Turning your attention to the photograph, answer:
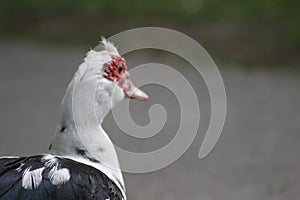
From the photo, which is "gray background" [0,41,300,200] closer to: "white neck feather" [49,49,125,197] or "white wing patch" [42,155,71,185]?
"white neck feather" [49,49,125,197]

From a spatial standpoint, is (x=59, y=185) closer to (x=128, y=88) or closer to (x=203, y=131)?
(x=128, y=88)

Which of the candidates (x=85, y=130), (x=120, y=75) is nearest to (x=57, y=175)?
(x=85, y=130)

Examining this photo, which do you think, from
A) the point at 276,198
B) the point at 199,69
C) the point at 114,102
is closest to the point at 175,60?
the point at 199,69

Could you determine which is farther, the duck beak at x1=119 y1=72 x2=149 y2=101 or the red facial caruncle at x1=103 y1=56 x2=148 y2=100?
the duck beak at x1=119 y1=72 x2=149 y2=101

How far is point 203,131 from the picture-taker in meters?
6.29

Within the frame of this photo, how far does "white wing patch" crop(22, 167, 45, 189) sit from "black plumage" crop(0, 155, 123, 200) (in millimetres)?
14

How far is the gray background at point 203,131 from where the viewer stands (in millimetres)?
5035

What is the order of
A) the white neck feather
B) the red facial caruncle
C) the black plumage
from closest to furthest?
the black plumage → the white neck feather → the red facial caruncle

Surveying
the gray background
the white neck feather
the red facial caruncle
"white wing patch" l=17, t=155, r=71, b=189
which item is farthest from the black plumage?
the gray background

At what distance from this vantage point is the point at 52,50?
10.0 m

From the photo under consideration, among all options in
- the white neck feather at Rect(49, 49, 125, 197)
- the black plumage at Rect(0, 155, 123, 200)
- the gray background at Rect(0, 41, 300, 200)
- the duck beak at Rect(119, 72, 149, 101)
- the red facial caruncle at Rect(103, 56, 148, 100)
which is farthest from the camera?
the gray background at Rect(0, 41, 300, 200)

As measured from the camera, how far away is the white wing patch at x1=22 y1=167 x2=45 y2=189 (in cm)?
301

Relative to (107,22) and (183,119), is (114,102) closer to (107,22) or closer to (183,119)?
(183,119)

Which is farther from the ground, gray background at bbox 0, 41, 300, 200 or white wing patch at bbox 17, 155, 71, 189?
gray background at bbox 0, 41, 300, 200
